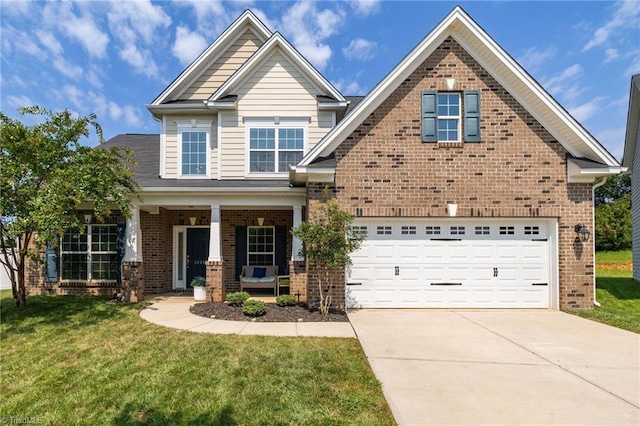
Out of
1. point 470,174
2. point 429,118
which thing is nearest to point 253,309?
point 470,174

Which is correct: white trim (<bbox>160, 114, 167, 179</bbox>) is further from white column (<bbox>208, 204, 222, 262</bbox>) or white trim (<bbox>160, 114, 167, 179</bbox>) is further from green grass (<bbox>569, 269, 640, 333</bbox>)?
green grass (<bbox>569, 269, 640, 333</bbox>)

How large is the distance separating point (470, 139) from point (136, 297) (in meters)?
10.2

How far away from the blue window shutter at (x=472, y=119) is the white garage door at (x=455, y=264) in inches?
87.0

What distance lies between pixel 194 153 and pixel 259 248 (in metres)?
3.87

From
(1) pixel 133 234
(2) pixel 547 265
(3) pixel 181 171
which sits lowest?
(2) pixel 547 265

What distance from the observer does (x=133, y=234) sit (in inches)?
399

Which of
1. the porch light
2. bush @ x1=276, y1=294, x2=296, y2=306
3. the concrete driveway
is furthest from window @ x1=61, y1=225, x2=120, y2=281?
the porch light

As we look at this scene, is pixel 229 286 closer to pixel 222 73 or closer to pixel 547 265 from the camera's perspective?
pixel 222 73

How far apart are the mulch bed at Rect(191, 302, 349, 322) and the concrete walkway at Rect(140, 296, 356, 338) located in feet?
0.80

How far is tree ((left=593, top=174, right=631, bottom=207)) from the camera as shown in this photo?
154 feet

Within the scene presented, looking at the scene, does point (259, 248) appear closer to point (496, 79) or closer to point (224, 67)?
point (224, 67)

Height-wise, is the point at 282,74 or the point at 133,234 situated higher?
the point at 282,74

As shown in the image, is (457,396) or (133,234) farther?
(133,234)

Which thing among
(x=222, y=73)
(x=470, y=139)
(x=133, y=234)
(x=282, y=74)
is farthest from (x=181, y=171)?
(x=470, y=139)
